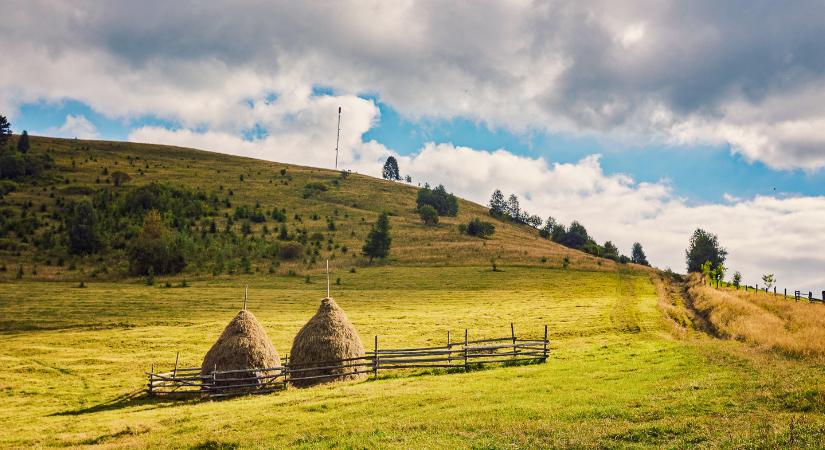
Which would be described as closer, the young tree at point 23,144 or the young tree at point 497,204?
the young tree at point 23,144

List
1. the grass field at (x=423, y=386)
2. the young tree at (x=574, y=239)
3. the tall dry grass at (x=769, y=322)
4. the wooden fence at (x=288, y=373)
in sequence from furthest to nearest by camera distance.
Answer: the young tree at (x=574, y=239), the wooden fence at (x=288, y=373), the tall dry grass at (x=769, y=322), the grass field at (x=423, y=386)

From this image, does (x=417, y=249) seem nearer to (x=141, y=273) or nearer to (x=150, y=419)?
(x=141, y=273)

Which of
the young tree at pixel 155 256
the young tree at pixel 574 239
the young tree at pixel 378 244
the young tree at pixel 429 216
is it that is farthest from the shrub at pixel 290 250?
the young tree at pixel 574 239

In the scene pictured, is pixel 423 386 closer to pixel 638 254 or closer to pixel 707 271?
pixel 707 271

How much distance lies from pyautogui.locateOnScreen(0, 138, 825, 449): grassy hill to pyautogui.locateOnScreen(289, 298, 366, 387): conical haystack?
139 cm

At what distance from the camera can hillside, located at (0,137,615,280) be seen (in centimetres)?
8519

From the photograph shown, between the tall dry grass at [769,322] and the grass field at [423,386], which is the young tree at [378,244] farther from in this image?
the tall dry grass at [769,322]

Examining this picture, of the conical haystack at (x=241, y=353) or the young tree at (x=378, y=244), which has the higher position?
the young tree at (x=378, y=244)

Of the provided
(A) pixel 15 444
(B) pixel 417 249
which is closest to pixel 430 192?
(B) pixel 417 249

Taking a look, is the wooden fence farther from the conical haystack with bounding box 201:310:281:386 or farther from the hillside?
the hillside

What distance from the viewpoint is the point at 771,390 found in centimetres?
1889

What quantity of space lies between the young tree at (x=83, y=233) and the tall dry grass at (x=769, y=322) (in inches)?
3423

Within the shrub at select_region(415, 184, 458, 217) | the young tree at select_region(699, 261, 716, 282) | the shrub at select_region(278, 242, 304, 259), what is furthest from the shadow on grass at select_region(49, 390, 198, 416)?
the shrub at select_region(415, 184, 458, 217)

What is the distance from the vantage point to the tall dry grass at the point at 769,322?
2777cm
